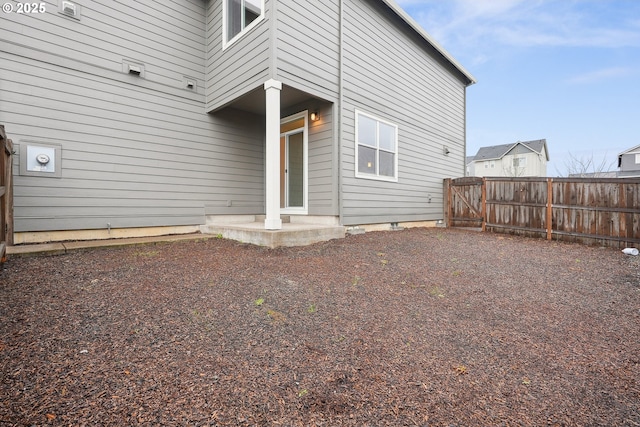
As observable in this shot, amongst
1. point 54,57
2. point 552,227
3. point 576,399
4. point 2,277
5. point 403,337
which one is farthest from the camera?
point 552,227

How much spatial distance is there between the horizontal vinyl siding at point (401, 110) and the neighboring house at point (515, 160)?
22547mm

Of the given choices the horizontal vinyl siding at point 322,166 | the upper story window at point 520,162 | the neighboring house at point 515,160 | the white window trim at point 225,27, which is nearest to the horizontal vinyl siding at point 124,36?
the white window trim at point 225,27

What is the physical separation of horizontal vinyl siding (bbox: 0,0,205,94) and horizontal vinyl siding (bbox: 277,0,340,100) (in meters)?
2.30

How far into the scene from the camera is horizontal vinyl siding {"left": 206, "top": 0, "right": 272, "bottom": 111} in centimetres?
507

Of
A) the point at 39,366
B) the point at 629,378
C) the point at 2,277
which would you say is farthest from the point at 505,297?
the point at 2,277

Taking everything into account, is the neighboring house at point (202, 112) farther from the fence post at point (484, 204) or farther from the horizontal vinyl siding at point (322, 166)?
the fence post at point (484, 204)

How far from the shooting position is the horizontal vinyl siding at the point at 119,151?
14.7ft

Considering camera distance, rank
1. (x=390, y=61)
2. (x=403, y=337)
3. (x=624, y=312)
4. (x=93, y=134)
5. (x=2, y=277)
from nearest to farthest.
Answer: (x=403, y=337)
(x=624, y=312)
(x=2, y=277)
(x=93, y=134)
(x=390, y=61)

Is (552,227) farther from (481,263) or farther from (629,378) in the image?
(629,378)

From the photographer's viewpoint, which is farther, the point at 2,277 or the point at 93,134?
the point at 93,134

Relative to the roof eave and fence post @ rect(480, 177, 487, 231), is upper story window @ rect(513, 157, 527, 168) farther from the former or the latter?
fence post @ rect(480, 177, 487, 231)

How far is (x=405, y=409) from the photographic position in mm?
1473

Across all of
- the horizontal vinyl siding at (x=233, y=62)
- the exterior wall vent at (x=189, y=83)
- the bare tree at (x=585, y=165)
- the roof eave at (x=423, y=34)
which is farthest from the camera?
the bare tree at (x=585, y=165)

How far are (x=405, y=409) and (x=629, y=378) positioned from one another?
4.81 ft
